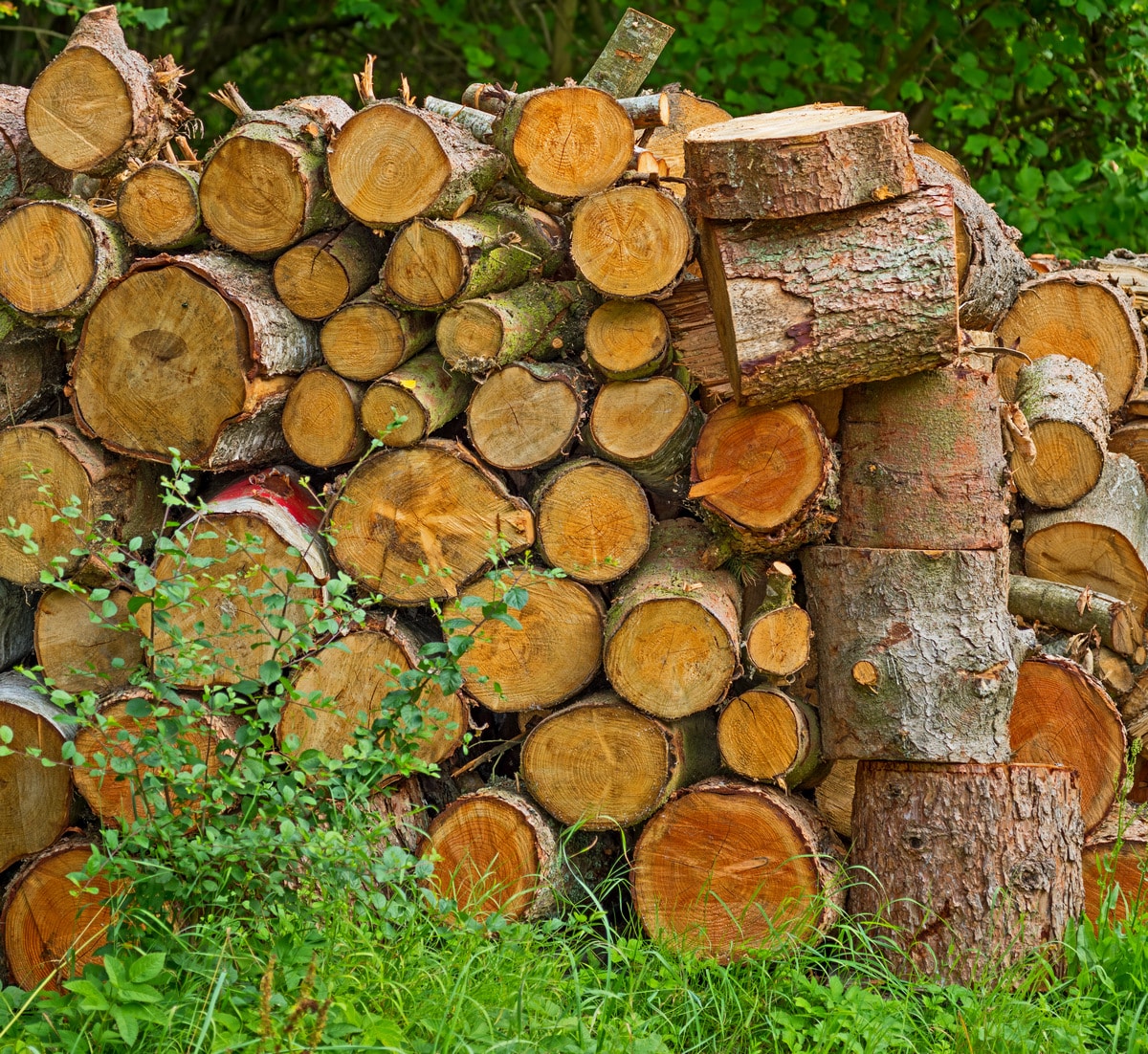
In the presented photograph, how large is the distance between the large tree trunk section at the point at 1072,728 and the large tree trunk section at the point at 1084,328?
1095 mm

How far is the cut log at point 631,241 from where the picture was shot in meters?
2.89

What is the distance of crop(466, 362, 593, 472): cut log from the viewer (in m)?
2.97

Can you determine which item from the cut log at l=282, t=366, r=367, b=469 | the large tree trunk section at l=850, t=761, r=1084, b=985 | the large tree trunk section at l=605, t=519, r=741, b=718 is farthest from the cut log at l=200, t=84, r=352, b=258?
the large tree trunk section at l=850, t=761, r=1084, b=985

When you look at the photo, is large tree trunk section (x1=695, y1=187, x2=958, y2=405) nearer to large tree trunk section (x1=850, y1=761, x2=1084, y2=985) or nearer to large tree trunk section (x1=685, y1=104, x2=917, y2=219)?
large tree trunk section (x1=685, y1=104, x2=917, y2=219)

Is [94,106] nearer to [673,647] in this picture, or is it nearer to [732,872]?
[673,647]

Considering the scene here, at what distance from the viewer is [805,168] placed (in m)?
2.70

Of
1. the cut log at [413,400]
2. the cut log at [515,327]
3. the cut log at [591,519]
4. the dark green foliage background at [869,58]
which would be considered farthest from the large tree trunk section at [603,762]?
the dark green foliage background at [869,58]

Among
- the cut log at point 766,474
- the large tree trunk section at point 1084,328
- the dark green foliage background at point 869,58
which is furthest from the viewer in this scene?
the dark green foliage background at point 869,58

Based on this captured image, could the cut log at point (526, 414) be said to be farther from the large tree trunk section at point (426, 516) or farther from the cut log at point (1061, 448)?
the cut log at point (1061, 448)

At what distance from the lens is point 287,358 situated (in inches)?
120

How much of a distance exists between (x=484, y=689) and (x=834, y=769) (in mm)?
919

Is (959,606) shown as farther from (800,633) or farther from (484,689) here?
(484,689)

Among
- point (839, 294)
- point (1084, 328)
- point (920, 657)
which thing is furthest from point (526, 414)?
point (1084, 328)

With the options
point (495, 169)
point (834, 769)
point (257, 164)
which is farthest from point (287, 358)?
point (834, 769)
